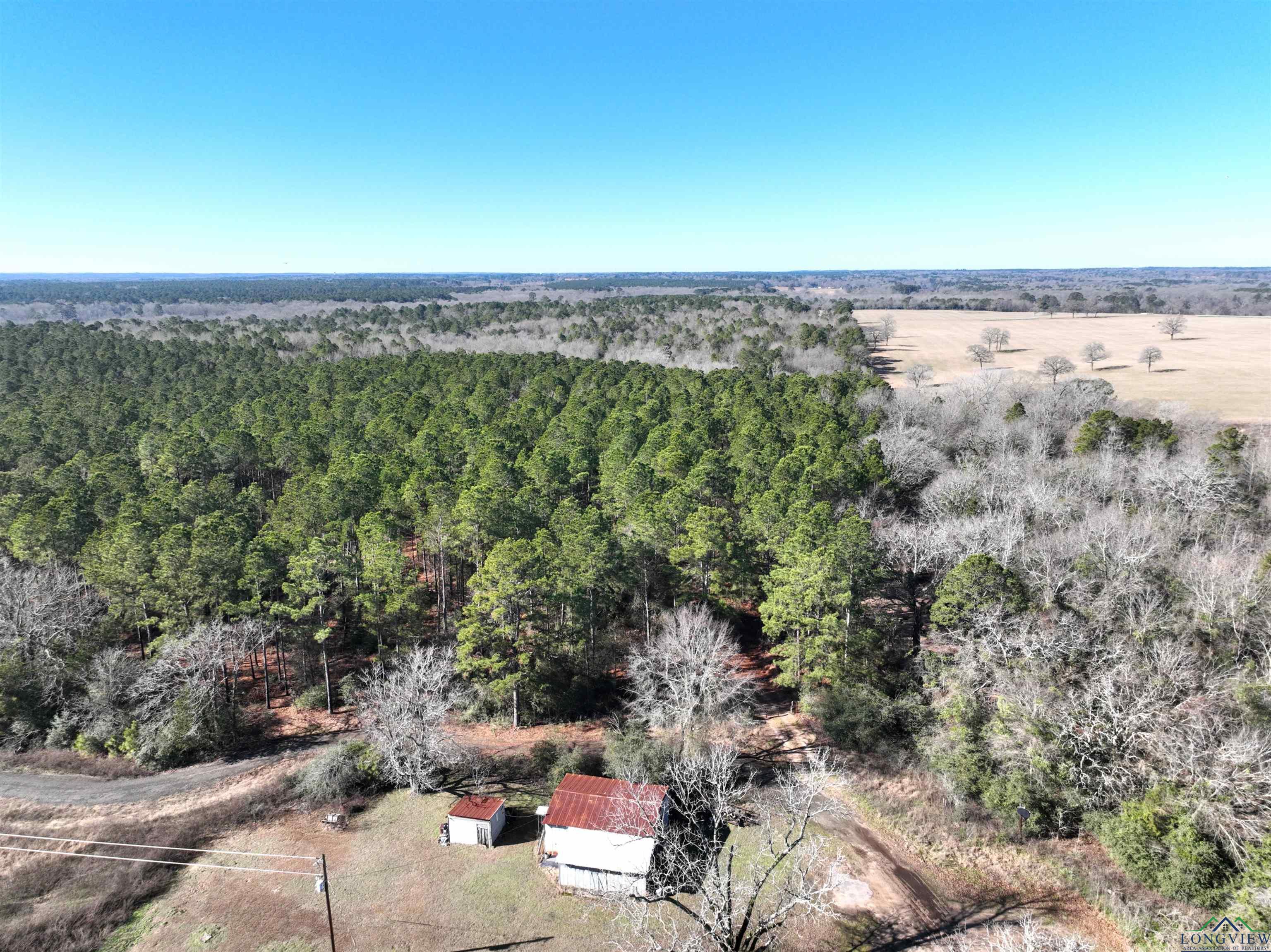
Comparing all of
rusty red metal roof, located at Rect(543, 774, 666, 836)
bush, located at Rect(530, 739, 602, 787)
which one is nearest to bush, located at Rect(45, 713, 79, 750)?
bush, located at Rect(530, 739, 602, 787)

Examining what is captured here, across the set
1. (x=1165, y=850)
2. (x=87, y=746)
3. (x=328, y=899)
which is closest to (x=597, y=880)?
(x=328, y=899)

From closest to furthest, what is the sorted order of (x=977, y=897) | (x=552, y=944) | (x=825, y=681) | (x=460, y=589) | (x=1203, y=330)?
(x=552, y=944)
(x=977, y=897)
(x=825, y=681)
(x=460, y=589)
(x=1203, y=330)

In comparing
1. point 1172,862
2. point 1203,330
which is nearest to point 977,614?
point 1172,862

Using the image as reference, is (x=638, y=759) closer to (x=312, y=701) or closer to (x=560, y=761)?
(x=560, y=761)

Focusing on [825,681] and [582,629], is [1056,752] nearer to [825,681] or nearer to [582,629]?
[825,681]

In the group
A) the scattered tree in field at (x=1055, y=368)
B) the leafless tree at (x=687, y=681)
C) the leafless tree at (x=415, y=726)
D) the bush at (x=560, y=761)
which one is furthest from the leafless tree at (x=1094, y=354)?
the leafless tree at (x=415, y=726)

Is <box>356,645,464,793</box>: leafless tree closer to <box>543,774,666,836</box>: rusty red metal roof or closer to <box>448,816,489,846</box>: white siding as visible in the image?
<box>448,816,489,846</box>: white siding

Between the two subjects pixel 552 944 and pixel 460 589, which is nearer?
pixel 552 944
